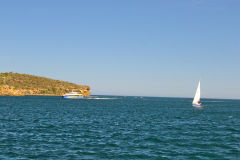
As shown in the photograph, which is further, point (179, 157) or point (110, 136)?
point (110, 136)

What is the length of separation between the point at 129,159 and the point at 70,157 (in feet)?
18.7

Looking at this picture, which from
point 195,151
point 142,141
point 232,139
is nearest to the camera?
point 195,151

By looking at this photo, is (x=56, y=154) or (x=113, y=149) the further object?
(x=113, y=149)

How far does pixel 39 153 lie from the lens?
85.9 feet

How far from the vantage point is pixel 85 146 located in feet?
98.1

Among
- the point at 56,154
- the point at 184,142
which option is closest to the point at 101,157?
Result: the point at 56,154

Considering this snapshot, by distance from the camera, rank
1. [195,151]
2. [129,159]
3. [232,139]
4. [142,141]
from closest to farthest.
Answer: [129,159] → [195,151] → [142,141] → [232,139]

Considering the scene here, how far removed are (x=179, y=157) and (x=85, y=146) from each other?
10795 mm

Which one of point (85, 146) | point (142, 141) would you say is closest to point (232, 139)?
point (142, 141)

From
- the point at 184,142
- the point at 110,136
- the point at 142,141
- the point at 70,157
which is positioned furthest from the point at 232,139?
the point at 70,157

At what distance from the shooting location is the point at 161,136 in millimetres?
37562

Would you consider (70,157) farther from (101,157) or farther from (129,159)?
(129,159)

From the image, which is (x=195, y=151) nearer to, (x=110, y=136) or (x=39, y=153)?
(x=110, y=136)

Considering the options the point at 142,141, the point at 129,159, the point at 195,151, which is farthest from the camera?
the point at 142,141
